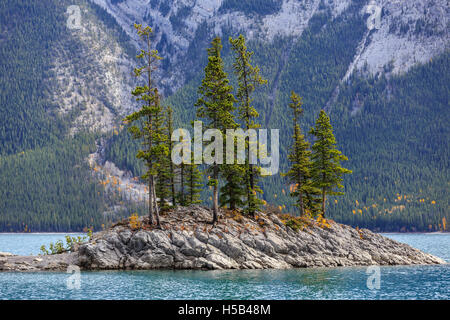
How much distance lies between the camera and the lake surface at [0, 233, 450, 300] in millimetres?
37906

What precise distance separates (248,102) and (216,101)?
4.28m

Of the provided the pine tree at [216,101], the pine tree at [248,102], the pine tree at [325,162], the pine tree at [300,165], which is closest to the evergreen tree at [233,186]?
the pine tree at [248,102]

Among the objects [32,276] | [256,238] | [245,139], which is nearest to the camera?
[32,276]

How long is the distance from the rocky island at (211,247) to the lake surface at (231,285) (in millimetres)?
2793

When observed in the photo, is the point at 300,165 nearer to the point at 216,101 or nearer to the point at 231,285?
the point at 216,101

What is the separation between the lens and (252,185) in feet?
199

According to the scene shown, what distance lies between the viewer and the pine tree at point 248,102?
60.2 m

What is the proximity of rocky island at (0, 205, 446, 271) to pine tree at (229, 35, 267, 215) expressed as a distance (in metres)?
2.56

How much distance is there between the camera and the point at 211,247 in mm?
54156

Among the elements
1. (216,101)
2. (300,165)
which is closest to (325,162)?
(300,165)

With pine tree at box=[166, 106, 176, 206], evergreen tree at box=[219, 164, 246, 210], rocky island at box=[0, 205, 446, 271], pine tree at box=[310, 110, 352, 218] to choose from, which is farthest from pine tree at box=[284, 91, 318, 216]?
pine tree at box=[166, 106, 176, 206]

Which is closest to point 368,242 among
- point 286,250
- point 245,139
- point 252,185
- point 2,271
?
point 286,250
